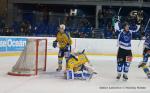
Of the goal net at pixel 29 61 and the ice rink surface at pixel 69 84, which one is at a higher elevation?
the goal net at pixel 29 61

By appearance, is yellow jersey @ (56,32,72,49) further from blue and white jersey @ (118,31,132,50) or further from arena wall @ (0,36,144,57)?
arena wall @ (0,36,144,57)

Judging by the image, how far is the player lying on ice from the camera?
10.7 metres

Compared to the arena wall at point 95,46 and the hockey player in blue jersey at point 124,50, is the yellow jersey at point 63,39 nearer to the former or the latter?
the hockey player in blue jersey at point 124,50

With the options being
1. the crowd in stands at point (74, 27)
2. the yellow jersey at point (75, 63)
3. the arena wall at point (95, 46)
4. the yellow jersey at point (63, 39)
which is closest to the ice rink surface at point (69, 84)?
the yellow jersey at point (75, 63)

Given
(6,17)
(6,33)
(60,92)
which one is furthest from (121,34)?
(6,17)

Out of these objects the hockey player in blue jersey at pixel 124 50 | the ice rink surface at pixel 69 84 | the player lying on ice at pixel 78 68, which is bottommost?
the ice rink surface at pixel 69 84

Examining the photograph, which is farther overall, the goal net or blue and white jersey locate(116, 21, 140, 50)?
the goal net

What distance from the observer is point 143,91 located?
29.9 feet

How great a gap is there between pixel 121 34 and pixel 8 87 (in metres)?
3.18

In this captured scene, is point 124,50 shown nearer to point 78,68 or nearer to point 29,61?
point 78,68

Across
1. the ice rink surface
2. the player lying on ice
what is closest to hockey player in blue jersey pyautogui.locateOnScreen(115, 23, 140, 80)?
the ice rink surface

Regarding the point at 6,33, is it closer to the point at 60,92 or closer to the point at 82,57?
the point at 82,57

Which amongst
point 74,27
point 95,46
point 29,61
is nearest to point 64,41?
point 29,61

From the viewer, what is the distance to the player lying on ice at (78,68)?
10727mm
